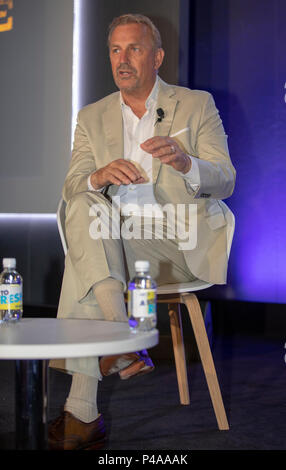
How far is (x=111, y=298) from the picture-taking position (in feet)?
4.88

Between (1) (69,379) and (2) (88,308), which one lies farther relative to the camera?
(1) (69,379)

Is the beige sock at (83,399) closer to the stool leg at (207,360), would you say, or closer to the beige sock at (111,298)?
the beige sock at (111,298)

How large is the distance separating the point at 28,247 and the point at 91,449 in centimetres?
307

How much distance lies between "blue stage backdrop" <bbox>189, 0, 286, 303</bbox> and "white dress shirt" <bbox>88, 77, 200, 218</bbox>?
6.74ft

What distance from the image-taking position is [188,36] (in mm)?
4180

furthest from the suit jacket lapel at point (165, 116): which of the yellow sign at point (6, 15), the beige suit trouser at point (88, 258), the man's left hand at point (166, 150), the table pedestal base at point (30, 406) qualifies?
the yellow sign at point (6, 15)

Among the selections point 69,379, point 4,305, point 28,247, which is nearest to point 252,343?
point 69,379

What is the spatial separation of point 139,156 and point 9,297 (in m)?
0.92

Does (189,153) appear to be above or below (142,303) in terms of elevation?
above

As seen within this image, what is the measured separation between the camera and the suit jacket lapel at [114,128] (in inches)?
82.5

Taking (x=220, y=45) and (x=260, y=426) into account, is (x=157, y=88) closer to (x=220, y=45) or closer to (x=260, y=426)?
(x=260, y=426)

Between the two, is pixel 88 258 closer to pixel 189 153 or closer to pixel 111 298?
pixel 111 298

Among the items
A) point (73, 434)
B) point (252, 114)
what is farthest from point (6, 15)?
point (73, 434)

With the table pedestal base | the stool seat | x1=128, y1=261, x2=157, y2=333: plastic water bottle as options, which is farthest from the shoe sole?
the stool seat
